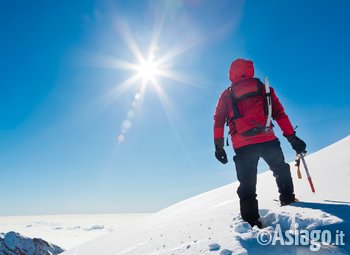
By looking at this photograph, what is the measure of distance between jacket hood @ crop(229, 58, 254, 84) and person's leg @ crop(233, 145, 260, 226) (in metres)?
1.29

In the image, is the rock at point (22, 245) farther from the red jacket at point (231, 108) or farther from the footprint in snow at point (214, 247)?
the footprint in snow at point (214, 247)

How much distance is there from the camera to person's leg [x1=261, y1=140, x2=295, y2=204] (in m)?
4.97

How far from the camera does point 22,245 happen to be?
98.9m

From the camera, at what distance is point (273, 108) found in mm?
5434

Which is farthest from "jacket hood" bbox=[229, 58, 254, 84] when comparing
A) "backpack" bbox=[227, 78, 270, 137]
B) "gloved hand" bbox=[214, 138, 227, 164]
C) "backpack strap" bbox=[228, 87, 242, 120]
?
"gloved hand" bbox=[214, 138, 227, 164]

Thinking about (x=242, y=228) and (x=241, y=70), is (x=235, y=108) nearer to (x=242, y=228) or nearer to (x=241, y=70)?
(x=241, y=70)

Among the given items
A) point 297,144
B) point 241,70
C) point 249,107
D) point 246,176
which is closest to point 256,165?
point 246,176

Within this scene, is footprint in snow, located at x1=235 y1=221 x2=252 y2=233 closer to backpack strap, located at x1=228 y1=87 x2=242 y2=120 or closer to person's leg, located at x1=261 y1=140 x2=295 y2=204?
person's leg, located at x1=261 y1=140 x2=295 y2=204

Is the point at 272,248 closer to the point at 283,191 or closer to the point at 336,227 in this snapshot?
the point at 336,227

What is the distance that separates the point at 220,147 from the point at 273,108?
1192 millimetres

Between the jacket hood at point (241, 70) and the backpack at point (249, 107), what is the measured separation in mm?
200

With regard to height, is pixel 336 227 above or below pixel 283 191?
below

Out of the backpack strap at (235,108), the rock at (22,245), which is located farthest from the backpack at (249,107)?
the rock at (22,245)

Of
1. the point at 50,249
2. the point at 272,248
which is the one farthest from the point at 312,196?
the point at 50,249
